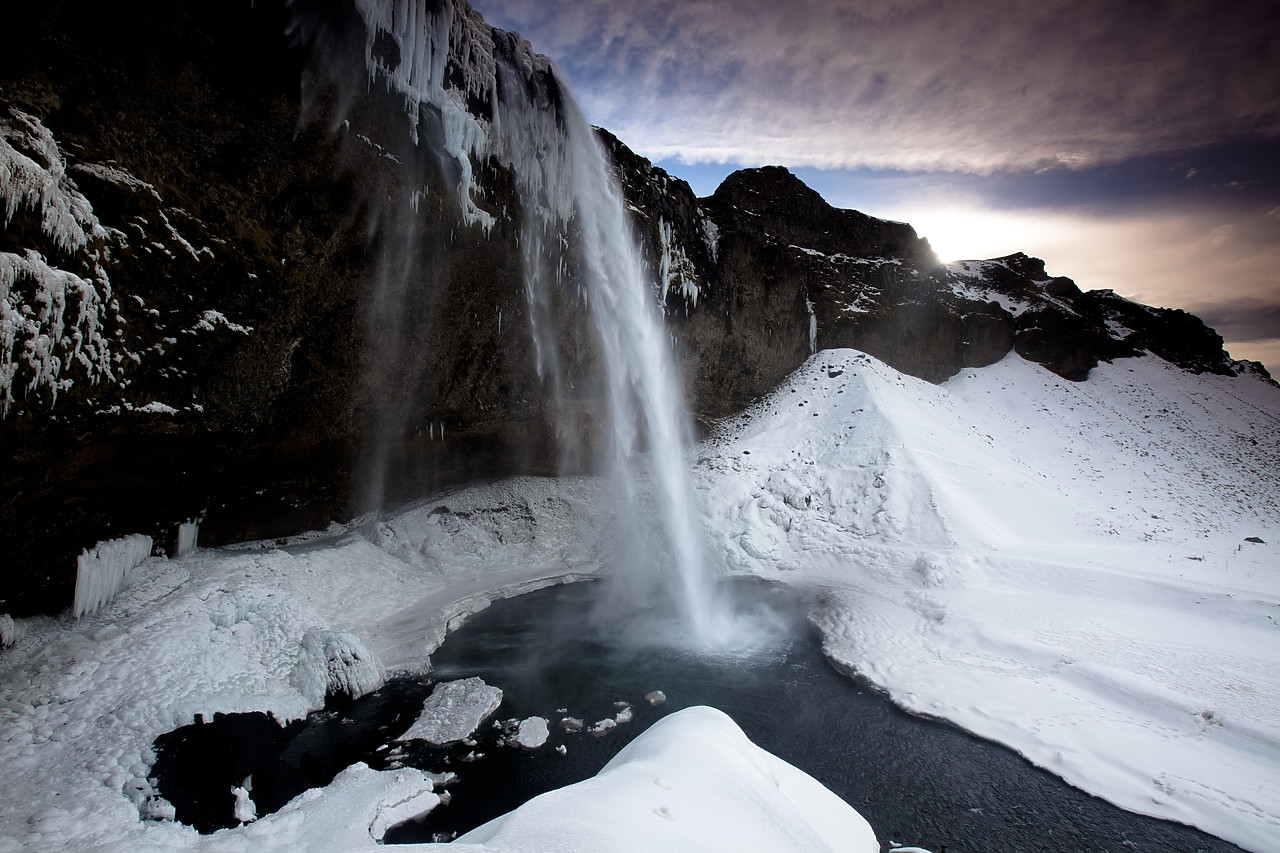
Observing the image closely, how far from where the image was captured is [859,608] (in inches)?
513

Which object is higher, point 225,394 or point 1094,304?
point 1094,304

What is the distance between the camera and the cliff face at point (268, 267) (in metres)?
8.26

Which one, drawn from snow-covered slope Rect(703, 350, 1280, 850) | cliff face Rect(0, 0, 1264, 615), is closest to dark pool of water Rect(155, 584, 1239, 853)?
snow-covered slope Rect(703, 350, 1280, 850)

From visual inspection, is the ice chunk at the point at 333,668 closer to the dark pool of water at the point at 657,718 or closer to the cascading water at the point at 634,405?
the dark pool of water at the point at 657,718

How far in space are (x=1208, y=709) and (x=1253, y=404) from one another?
35568mm

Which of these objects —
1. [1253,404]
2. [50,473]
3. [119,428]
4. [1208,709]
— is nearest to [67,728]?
[50,473]

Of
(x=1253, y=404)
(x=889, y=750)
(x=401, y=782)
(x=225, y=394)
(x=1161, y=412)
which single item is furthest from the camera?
(x=1253, y=404)

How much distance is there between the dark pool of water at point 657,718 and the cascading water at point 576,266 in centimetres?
236

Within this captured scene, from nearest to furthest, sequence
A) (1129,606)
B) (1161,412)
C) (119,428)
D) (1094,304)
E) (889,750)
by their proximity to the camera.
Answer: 1. (889,750)
2. (119,428)
3. (1129,606)
4. (1161,412)
5. (1094,304)

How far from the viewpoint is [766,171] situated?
30.1m

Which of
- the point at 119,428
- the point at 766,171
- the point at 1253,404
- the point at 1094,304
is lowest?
the point at 119,428

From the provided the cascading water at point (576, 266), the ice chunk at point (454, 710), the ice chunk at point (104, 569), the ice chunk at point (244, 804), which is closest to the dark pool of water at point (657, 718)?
the ice chunk at point (244, 804)

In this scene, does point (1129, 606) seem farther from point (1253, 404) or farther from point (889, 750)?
point (1253, 404)

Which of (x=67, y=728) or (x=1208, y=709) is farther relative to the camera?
(x=1208, y=709)
